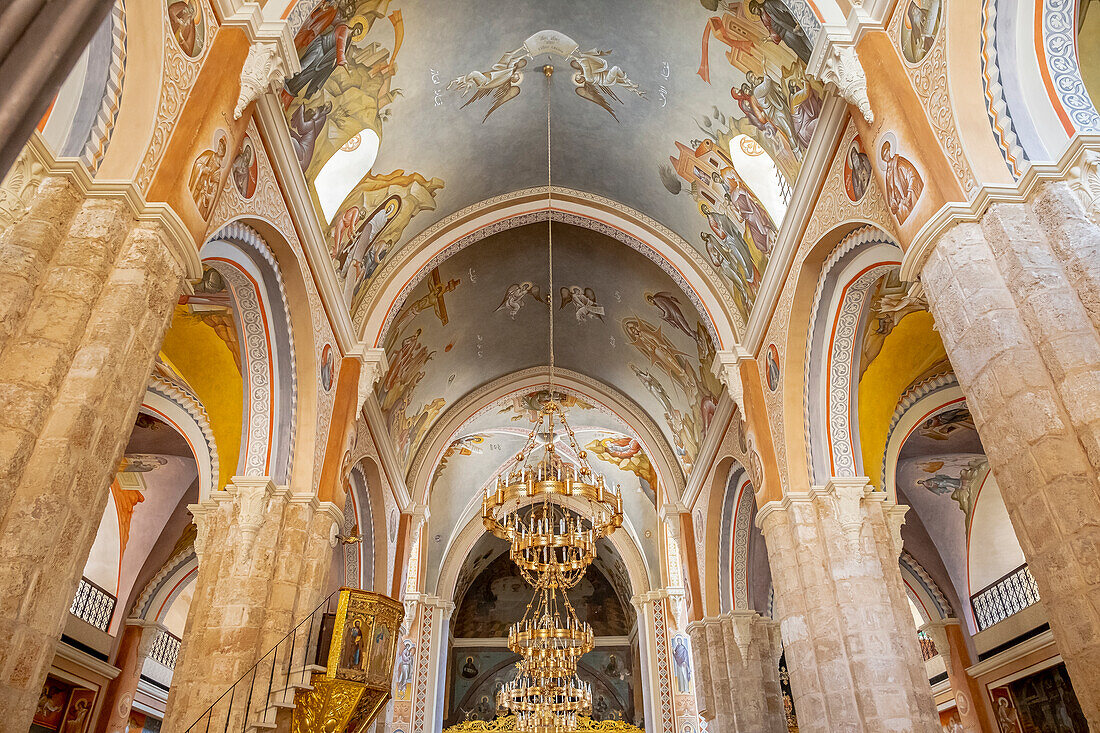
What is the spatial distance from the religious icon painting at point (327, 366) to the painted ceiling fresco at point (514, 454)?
330 inches

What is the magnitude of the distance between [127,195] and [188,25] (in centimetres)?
171

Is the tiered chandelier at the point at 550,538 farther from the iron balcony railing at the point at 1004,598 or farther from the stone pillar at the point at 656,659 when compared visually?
the iron balcony railing at the point at 1004,598

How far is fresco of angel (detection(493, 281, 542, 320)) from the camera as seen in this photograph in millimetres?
15039

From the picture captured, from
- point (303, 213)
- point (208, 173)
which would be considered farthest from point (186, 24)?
point (303, 213)

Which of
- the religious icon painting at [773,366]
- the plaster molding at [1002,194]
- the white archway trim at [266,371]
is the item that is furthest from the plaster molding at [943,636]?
the white archway trim at [266,371]

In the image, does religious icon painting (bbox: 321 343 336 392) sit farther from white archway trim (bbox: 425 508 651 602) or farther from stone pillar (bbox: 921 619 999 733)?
stone pillar (bbox: 921 619 999 733)

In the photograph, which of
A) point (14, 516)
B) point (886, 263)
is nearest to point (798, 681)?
point (886, 263)

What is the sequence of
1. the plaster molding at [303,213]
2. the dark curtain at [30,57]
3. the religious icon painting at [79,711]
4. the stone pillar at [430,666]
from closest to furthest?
the dark curtain at [30,57], the plaster molding at [303,213], the religious icon painting at [79,711], the stone pillar at [430,666]

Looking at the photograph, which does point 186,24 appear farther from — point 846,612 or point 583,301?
point 583,301

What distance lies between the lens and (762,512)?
9375 millimetres

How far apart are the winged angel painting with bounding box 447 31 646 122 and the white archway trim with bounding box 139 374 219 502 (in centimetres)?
574

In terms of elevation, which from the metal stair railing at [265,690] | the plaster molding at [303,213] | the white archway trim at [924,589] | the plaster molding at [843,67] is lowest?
the metal stair railing at [265,690]

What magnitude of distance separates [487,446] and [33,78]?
18618 millimetres

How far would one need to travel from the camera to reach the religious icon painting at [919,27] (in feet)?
18.4
